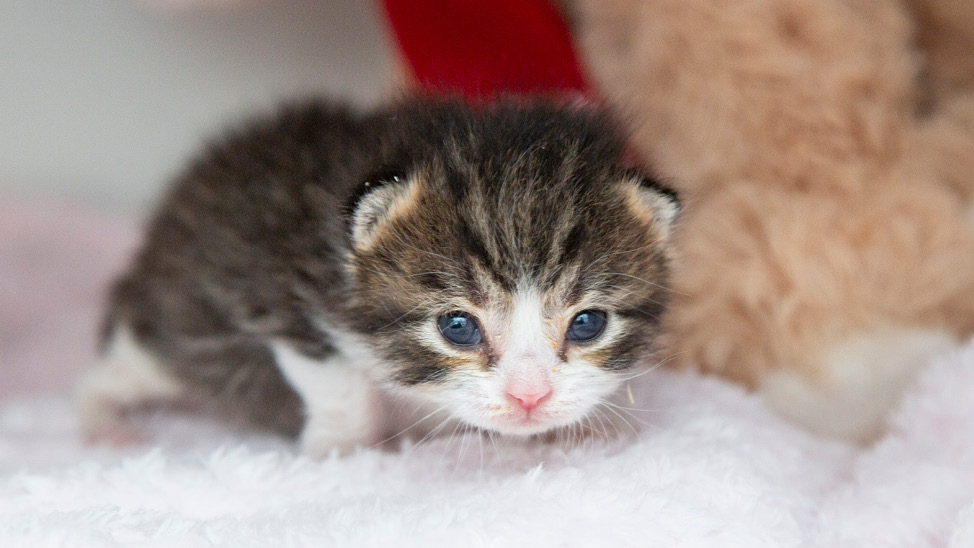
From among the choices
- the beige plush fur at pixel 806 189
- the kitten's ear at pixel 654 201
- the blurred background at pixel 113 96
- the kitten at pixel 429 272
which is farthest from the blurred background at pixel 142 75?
the kitten's ear at pixel 654 201

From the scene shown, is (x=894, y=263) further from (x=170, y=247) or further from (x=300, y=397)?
(x=170, y=247)

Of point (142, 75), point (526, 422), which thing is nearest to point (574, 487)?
point (526, 422)

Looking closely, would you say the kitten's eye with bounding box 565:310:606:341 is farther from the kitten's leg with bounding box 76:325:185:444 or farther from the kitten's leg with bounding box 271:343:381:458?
the kitten's leg with bounding box 76:325:185:444

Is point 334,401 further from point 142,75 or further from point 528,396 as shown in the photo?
point 142,75

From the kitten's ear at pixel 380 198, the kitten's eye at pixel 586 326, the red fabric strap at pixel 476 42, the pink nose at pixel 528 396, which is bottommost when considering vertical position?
the pink nose at pixel 528 396

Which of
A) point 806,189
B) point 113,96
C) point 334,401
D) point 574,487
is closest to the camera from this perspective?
point 574,487

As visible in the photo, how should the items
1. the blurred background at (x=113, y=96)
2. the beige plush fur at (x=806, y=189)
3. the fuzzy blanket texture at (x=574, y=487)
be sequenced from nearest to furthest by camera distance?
the fuzzy blanket texture at (x=574, y=487) < the beige plush fur at (x=806, y=189) < the blurred background at (x=113, y=96)

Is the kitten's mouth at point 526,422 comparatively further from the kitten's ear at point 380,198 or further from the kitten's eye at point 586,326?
the kitten's ear at point 380,198

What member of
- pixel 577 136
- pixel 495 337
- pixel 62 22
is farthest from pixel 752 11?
pixel 62 22

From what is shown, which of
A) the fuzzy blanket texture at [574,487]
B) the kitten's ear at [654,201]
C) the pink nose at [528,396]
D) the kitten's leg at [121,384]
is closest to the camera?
the fuzzy blanket texture at [574,487]
